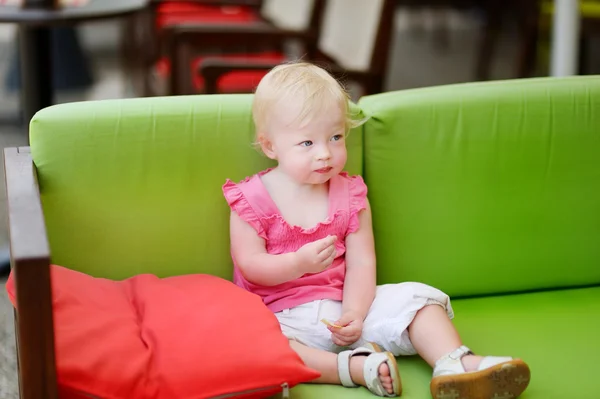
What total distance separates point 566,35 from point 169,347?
245 centimetres

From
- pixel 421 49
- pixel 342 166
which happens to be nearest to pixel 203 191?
pixel 342 166

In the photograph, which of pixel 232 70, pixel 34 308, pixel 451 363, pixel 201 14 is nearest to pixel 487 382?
pixel 451 363

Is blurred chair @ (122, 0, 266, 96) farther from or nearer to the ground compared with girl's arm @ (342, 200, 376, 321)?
farther from the ground

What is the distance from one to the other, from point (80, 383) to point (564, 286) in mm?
1185

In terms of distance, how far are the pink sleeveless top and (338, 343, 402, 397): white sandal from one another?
18 centimetres

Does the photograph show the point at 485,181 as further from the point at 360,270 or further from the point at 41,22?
the point at 41,22

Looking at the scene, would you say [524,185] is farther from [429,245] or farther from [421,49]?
[421,49]

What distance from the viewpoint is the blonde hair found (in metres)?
1.72

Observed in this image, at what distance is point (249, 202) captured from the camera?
178 centimetres

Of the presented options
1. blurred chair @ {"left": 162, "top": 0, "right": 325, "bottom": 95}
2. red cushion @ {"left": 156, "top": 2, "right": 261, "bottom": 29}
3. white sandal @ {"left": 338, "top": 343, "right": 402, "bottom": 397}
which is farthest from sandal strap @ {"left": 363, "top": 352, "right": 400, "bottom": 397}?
red cushion @ {"left": 156, "top": 2, "right": 261, "bottom": 29}

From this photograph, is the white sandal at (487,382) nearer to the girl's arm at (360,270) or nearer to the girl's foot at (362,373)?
the girl's foot at (362,373)

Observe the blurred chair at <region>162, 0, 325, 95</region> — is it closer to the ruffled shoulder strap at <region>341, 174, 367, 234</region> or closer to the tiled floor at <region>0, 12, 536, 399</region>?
the tiled floor at <region>0, 12, 536, 399</region>

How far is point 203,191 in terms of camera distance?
1.84m

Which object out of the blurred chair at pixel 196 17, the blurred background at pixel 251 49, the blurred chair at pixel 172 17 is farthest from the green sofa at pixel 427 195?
the blurred chair at pixel 172 17
